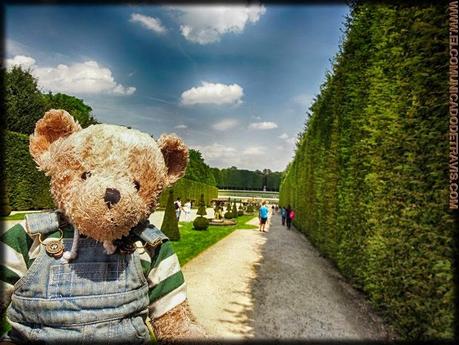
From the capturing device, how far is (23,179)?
71.8 ft

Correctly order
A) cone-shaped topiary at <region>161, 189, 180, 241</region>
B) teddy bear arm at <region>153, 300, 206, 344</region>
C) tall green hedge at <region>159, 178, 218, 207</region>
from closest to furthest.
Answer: teddy bear arm at <region>153, 300, 206, 344</region> → cone-shaped topiary at <region>161, 189, 180, 241</region> → tall green hedge at <region>159, 178, 218, 207</region>

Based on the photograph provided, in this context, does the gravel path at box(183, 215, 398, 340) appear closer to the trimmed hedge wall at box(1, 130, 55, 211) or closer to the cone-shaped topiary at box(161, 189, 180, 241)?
the cone-shaped topiary at box(161, 189, 180, 241)

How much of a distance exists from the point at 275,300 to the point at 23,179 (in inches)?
813

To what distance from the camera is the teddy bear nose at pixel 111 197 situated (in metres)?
1.80

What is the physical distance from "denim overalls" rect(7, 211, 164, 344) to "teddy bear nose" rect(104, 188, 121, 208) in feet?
1.17

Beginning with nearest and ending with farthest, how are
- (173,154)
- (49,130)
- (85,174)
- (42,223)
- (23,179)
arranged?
(42,223)
(85,174)
(49,130)
(173,154)
(23,179)

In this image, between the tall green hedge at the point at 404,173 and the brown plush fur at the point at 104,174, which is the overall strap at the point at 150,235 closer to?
the brown plush fur at the point at 104,174

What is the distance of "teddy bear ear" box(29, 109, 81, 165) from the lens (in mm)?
2117

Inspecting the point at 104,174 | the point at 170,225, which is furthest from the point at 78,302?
the point at 170,225

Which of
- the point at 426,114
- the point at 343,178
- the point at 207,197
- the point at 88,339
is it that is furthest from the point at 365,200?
the point at 207,197

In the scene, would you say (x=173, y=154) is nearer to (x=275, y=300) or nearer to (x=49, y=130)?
(x=49, y=130)

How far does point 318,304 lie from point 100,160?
6.06 metres

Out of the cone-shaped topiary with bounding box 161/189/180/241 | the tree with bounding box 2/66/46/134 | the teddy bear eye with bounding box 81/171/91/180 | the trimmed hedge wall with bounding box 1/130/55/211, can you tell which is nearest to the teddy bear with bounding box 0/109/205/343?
the teddy bear eye with bounding box 81/171/91/180

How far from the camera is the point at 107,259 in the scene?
1959mm
